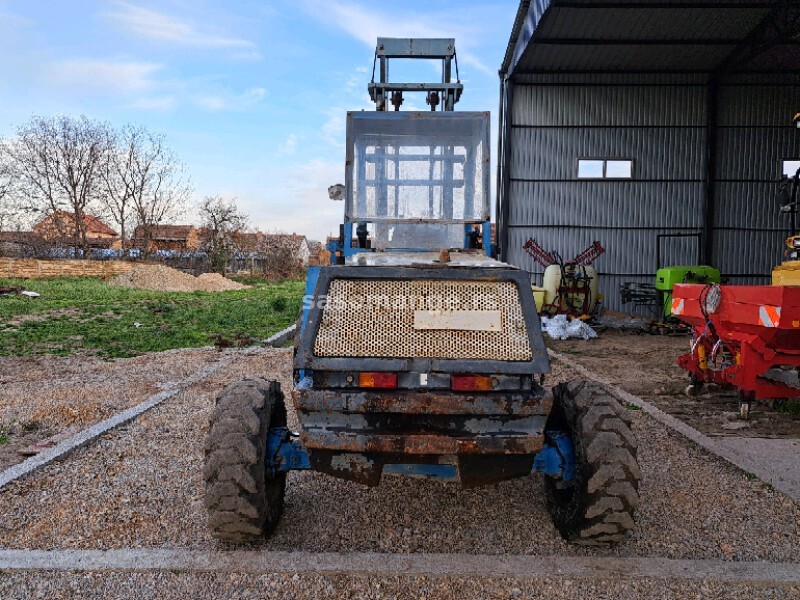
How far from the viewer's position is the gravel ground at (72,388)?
5.83m

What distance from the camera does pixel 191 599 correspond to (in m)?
2.93

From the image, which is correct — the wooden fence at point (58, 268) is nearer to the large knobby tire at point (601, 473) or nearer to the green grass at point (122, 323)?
the green grass at point (122, 323)

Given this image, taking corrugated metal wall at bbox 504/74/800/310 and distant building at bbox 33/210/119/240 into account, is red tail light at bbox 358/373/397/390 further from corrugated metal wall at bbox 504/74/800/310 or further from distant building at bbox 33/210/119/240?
distant building at bbox 33/210/119/240

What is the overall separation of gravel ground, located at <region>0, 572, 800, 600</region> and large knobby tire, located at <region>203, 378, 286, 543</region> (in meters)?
0.26

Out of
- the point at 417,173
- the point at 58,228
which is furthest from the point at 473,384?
the point at 58,228

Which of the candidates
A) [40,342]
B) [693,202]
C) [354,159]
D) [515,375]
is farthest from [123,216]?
[515,375]

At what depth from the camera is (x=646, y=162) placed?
57.3ft

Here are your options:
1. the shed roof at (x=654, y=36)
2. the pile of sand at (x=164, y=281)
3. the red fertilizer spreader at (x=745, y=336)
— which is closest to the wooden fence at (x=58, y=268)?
the pile of sand at (x=164, y=281)

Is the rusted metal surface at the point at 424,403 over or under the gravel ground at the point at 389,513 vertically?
over

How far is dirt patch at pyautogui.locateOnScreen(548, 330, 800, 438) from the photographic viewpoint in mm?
6266

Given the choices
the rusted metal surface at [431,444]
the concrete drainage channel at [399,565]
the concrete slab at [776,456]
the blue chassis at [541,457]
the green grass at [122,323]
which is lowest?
the concrete drainage channel at [399,565]

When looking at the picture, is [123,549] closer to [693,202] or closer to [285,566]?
[285,566]

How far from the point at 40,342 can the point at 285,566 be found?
993cm

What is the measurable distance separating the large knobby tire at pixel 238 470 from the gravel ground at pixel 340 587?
10.1 inches
